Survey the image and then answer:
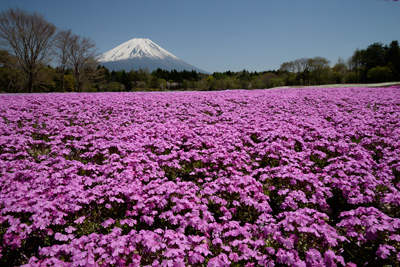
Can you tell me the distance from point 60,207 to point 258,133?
24.0 feet

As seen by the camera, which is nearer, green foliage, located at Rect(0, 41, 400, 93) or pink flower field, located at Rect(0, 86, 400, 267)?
pink flower field, located at Rect(0, 86, 400, 267)

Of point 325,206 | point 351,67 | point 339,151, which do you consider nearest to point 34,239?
point 325,206

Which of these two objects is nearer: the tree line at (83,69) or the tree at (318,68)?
the tree line at (83,69)

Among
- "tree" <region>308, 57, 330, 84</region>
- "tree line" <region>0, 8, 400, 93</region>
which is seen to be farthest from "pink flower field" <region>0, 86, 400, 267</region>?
"tree" <region>308, 57, 330, 84</region>

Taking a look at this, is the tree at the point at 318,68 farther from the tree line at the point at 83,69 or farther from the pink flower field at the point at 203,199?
the pink flower field at the point at 203,199

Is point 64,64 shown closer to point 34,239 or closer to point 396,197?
point 34,239

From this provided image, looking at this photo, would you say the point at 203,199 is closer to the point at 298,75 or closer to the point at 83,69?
the point at 83,69

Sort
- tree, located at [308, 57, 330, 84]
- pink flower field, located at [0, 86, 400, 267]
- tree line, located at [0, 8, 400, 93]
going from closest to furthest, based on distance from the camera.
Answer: pink flower field, located at [0, 86, 400, 267] < tree line, located at [0, 8, 400, 93] < tree, located at [308, 57, 330, 84]

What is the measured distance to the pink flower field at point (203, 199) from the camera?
354 cm

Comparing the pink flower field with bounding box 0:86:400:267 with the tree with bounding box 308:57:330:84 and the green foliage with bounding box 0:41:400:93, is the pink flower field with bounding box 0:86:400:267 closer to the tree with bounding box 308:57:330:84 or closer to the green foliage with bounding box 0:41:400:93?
the green foliage with bounding box 0:41:400:93

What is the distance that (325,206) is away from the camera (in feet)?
16.0

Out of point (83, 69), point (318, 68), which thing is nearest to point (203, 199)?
point (83, 69)

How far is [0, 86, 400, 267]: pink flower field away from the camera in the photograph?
3.54 meters

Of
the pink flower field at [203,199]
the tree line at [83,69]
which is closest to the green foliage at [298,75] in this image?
the tree line at [83,69]
